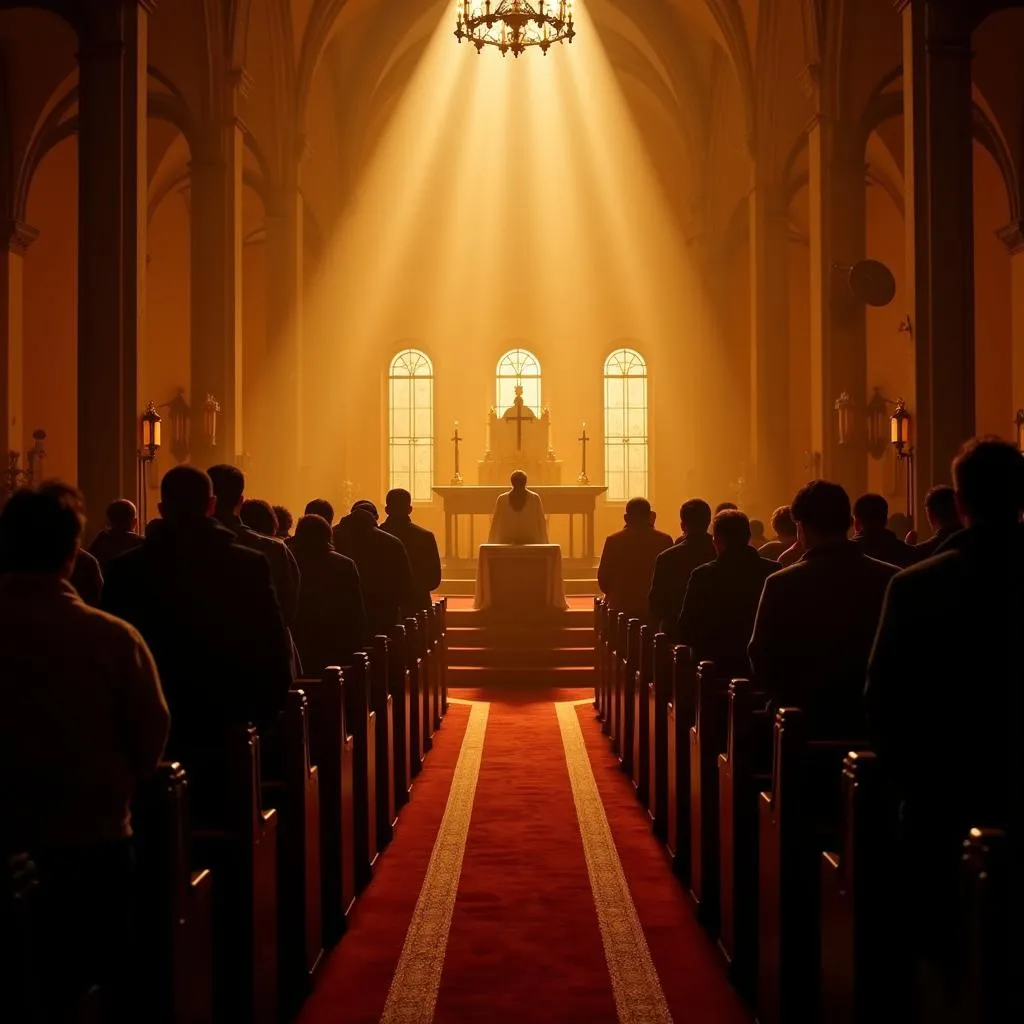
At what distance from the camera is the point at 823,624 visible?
4.01 metres

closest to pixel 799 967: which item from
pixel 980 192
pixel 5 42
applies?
pixel 5 42

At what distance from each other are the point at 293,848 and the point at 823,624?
1.82 meters

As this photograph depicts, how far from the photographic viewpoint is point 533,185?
24375mm

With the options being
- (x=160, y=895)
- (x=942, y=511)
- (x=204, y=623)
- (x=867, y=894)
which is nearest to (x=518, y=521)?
(x=942, y=511)

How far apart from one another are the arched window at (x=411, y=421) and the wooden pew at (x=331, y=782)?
63.0 feet

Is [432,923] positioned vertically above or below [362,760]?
below

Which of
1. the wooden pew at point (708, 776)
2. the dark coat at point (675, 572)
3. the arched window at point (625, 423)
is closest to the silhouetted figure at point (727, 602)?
the wooden pew at point (708, 776)

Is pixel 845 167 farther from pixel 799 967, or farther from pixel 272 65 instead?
pixel 799 967

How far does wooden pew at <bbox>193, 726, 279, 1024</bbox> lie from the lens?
3346mm

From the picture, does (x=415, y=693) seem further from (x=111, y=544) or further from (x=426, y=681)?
(x=111, y=544)

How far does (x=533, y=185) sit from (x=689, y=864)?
67.0ft

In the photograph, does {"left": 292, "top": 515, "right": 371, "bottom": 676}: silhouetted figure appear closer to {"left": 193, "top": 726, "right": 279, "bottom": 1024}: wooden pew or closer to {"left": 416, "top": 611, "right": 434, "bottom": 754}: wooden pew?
{"left": 416, "top": 611, "right": 434, "bottom": 754}: wooden pew

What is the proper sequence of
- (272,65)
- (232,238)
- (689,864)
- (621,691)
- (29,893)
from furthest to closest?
(272,65)
(232,238)
(621,691)
(689,864)
(29,893)

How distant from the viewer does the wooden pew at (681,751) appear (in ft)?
17.7
